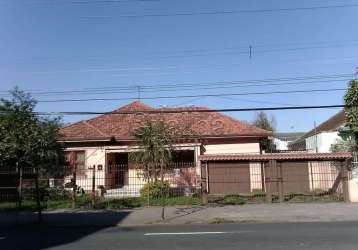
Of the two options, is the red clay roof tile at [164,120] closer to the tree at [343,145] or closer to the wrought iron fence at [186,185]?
the wrought iron fence at [186,185]

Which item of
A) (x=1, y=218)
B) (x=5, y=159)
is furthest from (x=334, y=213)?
(x=5, y=159)

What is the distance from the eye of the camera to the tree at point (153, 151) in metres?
24.8

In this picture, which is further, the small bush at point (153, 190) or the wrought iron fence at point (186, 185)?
the small bush at point (153, 190)

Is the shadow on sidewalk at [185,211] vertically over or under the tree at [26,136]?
under

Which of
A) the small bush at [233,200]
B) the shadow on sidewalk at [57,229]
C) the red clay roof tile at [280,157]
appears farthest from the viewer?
the red clay roof tile at [280,157]

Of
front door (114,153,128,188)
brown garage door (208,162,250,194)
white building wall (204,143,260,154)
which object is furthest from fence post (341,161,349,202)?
front door (114,153,128,188)

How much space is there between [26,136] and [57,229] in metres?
5.03

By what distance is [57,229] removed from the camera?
16.2 m

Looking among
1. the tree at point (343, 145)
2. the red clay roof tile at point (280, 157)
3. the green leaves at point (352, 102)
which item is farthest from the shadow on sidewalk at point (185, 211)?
the tree at point (343, 145)

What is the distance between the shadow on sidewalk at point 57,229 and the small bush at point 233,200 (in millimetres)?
5195

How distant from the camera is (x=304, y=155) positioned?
2503 centimetres

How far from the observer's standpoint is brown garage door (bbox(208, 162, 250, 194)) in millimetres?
26688

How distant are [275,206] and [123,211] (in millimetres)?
6119

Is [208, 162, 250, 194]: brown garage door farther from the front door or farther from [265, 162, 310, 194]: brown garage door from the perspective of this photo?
the front door
